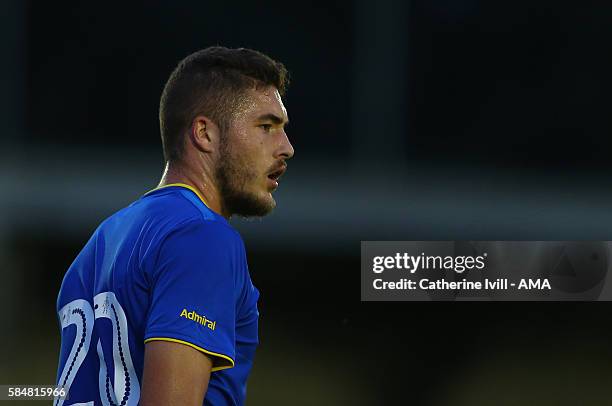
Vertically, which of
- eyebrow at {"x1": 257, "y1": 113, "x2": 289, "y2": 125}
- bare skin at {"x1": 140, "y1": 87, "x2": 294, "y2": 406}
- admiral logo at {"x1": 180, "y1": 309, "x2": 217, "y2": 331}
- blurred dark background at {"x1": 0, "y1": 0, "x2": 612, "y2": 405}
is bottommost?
admiral logo at {"x1": 180, "y1": 309, "x2": 217, "y2": 331}

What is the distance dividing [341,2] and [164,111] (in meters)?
4.27

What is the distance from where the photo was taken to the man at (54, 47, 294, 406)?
1.74 metres

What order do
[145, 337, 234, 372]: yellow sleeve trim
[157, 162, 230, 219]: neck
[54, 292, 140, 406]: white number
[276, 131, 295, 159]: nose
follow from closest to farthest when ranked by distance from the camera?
[145, 337, 234, 372]: yellow sleeve trim < [54, 292, 140, 406]: white number < [157, 162, 230, 219]: neck < [276, 131, 295, 159]: nose

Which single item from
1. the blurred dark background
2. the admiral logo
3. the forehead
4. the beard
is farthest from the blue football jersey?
the blurred dark background

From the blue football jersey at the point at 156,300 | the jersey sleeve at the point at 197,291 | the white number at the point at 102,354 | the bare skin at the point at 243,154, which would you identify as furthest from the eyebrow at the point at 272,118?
the white number at the point at 102,354

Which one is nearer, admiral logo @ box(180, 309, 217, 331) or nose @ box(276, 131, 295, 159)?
admiral logo @ box(180, 309, 217, 331)

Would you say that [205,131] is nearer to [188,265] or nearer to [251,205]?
[251,205]

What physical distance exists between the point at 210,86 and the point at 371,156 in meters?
4.15

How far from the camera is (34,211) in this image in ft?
19.5

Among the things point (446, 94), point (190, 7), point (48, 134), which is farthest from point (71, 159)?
point (446, 94)

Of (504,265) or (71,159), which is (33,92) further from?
(504,265)

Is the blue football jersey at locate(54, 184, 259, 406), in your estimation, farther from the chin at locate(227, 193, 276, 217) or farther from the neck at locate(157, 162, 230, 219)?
the chin at locate(227, 193, 276, 217)

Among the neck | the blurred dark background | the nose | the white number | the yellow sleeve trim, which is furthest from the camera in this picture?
the blurred dark background

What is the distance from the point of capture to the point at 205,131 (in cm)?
214
